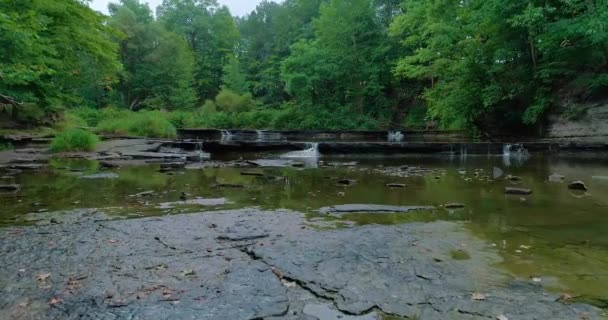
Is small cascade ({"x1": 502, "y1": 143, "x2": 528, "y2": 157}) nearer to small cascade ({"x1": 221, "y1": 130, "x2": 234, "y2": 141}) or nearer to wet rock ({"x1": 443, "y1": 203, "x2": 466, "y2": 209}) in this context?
wet rock ({"x1": 443, "y1": 203, "x2": 466, "y2": 209})

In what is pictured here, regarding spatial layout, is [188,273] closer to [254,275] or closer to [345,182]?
[254,275]

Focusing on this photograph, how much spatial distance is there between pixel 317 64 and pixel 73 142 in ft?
61.4

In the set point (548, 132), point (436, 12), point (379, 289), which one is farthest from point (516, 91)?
point (379, 289)

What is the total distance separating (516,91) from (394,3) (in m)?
21.9

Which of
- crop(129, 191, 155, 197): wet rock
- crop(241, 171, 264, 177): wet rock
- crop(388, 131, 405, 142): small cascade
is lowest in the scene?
crop(241, 171, 264, 177): wet rock

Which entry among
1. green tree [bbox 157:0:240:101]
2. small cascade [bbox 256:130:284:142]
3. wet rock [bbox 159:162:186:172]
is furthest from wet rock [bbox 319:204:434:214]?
green tree [bbox 157:0:240:101]

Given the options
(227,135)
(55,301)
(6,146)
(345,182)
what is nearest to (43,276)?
(55,301)

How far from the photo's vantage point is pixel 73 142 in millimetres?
11672

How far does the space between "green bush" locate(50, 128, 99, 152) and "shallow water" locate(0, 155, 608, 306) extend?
279 centimetres

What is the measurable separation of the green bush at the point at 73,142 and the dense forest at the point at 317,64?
1.64m

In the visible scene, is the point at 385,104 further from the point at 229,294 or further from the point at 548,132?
the point at 229,294

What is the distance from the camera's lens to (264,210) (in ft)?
15.6

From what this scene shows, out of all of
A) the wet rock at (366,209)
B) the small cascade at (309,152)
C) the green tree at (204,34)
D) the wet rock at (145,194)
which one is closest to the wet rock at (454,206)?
the wet rock at (366,209)

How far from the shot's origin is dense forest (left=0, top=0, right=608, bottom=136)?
45.5 ft
